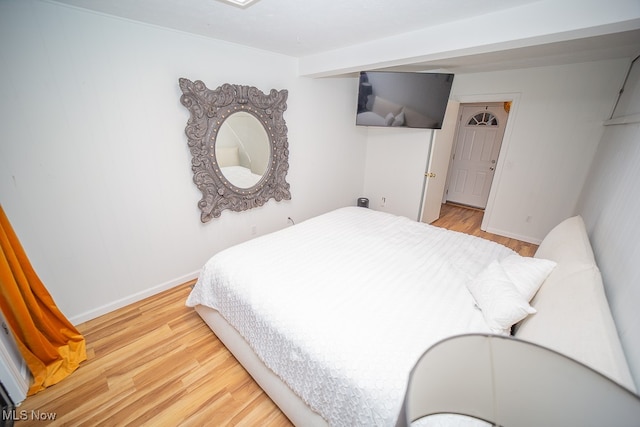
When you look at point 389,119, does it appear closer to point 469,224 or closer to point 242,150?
point 242,150

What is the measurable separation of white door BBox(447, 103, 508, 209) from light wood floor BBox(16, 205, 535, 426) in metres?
4.96

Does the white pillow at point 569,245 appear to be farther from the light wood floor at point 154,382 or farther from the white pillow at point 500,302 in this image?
the light wood floor at point 154,382

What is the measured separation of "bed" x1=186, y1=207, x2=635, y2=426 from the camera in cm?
96

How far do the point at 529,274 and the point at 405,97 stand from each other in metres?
2.40

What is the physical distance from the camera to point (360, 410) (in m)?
0.95

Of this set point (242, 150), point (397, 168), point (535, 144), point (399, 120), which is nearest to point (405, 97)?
point (399, 120)

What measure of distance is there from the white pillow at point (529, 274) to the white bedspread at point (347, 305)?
0.25 meters

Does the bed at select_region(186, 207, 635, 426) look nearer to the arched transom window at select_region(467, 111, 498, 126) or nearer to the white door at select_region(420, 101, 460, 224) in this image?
the white door at select_region(420, 101, 460, 224)

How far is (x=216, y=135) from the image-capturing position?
229 centimetres

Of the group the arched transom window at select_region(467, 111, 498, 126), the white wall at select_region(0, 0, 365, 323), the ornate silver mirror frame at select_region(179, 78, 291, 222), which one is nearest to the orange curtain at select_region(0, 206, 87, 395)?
the white wall at select_region(0, 0, 365, 323)

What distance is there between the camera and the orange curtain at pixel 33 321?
1382mm

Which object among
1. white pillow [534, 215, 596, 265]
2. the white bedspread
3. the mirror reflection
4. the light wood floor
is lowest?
the light wood floor

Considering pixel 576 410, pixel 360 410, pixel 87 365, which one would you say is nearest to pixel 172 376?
pixel 87 365

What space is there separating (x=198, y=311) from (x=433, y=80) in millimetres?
3427
